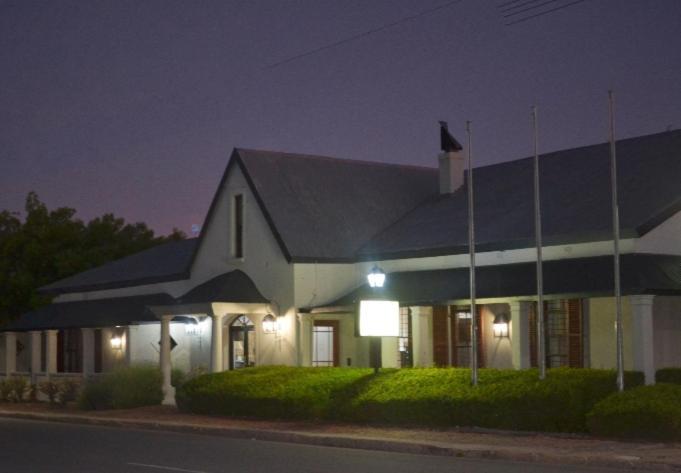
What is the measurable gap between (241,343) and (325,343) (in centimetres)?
292

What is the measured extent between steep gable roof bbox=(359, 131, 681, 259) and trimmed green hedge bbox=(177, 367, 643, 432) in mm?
4384

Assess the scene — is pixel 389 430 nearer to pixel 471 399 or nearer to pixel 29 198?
pixel 471 399

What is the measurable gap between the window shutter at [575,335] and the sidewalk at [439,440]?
20.3 feet

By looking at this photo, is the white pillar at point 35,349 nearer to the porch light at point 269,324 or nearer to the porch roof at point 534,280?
the porch light at point 269,324

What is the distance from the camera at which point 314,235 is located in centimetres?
3344

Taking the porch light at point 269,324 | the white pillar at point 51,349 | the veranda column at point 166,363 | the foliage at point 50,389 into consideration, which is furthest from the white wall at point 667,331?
the white pillar at point 51,349

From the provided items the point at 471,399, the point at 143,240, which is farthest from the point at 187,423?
the point at 143,240

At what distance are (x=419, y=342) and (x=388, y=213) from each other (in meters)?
6.69

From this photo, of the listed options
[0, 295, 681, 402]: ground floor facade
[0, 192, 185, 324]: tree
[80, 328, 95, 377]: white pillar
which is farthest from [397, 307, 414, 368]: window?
[0, 192, 185, 324]: tree

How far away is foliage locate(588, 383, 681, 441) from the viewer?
766 inches

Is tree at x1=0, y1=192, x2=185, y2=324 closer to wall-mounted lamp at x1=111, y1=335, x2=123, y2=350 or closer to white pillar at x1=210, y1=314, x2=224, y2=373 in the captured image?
wall-mounted lamp at x1=111, y1=335, x2=123, y2=350

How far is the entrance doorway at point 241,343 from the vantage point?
3500 cm

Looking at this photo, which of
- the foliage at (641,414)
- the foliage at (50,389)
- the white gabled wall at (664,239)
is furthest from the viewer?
the foliage at (50,389)

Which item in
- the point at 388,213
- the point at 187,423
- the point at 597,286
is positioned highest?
the point at 388,213
